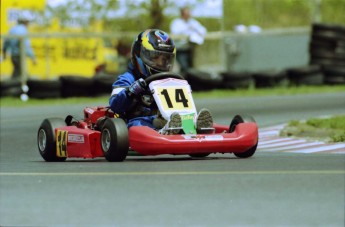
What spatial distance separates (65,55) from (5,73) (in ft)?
4.88

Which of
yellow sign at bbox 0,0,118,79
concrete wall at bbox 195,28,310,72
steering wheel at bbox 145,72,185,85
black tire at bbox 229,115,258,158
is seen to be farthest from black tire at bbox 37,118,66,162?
concrete wall at bbox 195,28,310,72

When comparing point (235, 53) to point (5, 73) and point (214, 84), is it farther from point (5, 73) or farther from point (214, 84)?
point (5, 73)

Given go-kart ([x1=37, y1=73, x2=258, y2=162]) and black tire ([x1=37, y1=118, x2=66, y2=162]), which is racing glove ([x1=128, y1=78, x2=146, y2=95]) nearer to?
go-kart ([x1=37, y1=73, x2=258, y2=162])

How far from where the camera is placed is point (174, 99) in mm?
9547

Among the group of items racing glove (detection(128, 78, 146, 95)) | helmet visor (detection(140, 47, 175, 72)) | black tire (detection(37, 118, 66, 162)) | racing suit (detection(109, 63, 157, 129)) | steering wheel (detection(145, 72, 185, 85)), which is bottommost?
black tire (detection(37, 118, 66, 162))

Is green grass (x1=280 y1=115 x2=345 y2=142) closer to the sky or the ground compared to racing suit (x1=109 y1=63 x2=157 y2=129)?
closer to the ground

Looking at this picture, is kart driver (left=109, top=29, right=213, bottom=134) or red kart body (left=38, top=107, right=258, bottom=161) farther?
kart driver (left=109, top=29, right=213, bottom=134)

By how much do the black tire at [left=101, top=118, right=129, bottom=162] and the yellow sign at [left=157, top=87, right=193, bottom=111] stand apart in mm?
526

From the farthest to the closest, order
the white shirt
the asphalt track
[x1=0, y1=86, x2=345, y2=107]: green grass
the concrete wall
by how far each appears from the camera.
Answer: the concrete wall
the white shirt
[x1=0, y1=86, x2=345, y2=107]: green grass
the asphalt track

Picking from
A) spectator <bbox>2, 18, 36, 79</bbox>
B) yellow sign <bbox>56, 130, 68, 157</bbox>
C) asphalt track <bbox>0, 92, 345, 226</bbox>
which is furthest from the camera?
spectator <bbox>2, 18, 36, 79</bbox>

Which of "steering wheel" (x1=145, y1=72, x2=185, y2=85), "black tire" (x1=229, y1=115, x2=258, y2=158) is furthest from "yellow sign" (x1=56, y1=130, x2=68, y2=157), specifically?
"black tire" (x1=229, y1=115, x2=258, y2=158)

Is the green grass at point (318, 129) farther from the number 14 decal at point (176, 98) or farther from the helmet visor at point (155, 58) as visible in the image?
the number 14 decal at point (176, 98)

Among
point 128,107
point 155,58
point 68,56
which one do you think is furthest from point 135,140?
point 68,56

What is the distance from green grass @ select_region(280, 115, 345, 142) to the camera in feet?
40.3
